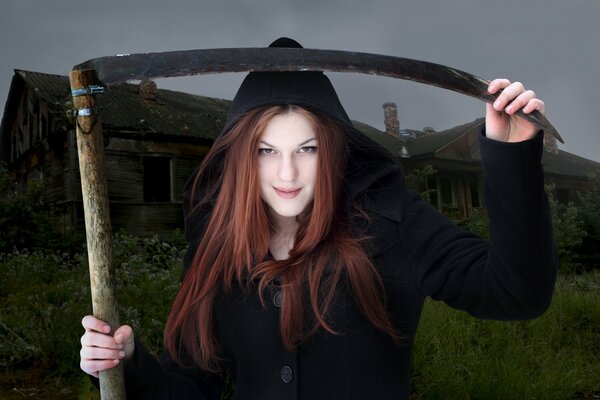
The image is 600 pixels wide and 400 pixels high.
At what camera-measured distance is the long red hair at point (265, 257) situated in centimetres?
176

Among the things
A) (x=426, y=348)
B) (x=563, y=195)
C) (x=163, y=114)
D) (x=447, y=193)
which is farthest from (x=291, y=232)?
(x=563, y=195)

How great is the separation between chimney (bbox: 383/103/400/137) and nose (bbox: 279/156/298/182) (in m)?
20.6

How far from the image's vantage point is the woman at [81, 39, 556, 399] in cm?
169

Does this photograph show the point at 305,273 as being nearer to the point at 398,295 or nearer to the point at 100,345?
the point at 398,295

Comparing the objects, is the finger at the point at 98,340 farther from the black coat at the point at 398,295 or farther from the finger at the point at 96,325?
the black coat at the point at 398,295

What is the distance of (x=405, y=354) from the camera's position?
1.84 metres

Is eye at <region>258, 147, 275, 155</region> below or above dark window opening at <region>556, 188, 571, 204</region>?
below

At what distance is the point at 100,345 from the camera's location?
1584 mm

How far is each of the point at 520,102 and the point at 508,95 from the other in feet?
0.11

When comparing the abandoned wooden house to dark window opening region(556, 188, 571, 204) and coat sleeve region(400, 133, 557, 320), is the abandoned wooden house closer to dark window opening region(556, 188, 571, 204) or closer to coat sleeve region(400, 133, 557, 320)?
dark window opening region(556, 188, 571, 204)

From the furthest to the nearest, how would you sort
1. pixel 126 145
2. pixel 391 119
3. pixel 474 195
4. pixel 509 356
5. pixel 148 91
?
pixel 391 119 → pixel 474 195 → pixel 148 91 → pixel 126 145 → pixel 509 356

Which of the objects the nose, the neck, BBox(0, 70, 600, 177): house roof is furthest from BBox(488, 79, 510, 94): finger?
BBox(0, 70, 600, 177): house roof

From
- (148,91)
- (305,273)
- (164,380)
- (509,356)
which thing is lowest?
(509,356)

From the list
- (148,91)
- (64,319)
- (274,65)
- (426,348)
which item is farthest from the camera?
(148,91)
